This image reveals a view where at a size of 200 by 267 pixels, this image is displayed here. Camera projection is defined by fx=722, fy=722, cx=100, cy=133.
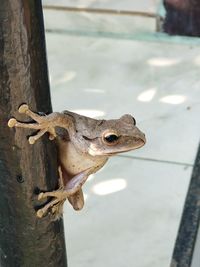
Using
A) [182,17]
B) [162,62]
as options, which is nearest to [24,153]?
[162,62]

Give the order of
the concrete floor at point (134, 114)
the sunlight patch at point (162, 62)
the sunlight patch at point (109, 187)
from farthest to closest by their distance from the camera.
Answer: the sunlight patch at point (162, 62), the sunlight patch at point (109, 187), the concrete floor at point (134, 114)

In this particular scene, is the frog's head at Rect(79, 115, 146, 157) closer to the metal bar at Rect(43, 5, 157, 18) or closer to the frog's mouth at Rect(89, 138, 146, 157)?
the frog's mouth at Rect(89, 138, 146, 157)

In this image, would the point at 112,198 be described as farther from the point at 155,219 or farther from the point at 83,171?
the point at 83,171

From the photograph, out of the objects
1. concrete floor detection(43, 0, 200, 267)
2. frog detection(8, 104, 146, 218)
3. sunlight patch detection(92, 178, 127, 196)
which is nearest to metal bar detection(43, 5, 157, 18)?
concrete floor detection(43, 0, 200, 267)

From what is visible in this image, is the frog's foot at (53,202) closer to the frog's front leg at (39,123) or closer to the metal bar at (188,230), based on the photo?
the frog's front leg at (39,123)

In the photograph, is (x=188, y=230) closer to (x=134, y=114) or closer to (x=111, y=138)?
(x=134, y=114)

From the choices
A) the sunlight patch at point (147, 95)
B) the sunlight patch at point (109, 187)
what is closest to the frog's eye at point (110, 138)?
the sunlight patch at point (109, 187)
